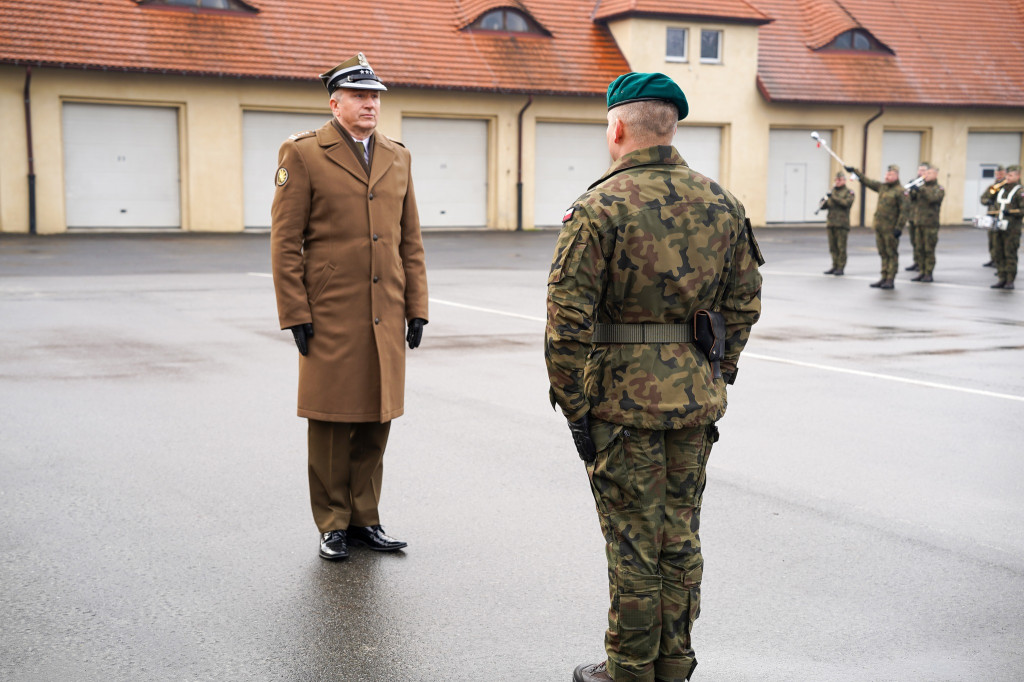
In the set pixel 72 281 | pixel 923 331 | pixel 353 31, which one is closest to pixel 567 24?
pixel 353 31

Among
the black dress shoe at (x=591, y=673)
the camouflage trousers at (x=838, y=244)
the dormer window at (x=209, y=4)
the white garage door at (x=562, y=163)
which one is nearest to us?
the black dress shoe at (x=591, y=673)

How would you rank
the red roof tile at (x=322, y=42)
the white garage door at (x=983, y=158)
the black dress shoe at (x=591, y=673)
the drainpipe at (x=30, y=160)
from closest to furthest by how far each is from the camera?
1. the black dress shoe at (x=591, y=673)
2. the drainpipe at (x=30, y=160)
3. the red roof tile at (x=322, y=42)
4. the white garage door at (x=983, y=158)

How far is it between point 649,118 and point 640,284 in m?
0.50

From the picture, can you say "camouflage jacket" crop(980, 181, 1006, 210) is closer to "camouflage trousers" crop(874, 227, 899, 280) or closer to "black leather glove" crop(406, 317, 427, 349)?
"camouflage trousers" crop(874, 227, 899, 280)

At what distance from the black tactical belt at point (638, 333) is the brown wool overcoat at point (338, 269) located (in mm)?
1629

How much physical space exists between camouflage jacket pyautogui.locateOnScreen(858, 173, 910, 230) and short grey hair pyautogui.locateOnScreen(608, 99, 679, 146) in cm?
1655

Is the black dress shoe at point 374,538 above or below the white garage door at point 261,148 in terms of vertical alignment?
below

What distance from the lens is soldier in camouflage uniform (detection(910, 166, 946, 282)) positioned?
2009 cm

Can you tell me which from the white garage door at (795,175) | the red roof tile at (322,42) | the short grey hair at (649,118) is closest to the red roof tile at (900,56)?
the white garage door at (795,175)

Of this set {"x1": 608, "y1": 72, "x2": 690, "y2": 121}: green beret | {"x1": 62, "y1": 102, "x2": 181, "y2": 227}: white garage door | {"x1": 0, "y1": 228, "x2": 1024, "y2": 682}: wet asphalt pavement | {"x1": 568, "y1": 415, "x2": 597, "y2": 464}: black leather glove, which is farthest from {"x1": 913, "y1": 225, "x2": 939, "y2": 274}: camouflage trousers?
{"x1": 62, "y1": 102, "x2": 181, "y2": 227}: white garage door

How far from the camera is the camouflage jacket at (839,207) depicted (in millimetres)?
21047

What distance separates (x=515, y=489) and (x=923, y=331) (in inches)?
336

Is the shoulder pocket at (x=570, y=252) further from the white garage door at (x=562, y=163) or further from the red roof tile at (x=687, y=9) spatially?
the red roof tile at (x=687, y=9)

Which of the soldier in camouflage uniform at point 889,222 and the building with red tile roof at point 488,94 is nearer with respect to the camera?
the soldier in camouflage uniform at point 889,222
